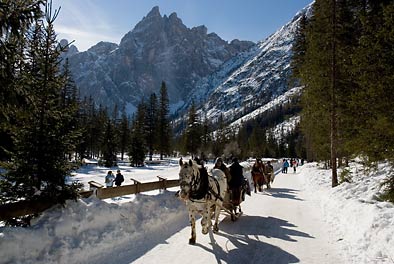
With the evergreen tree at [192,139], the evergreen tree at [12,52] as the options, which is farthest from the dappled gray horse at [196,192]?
the evergreen tree at [192,139]

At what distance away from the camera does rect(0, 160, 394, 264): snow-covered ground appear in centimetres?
715

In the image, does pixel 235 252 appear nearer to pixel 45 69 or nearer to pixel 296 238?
pixel 296 238

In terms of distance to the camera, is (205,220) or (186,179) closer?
(186,179)

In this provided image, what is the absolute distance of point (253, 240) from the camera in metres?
9.36

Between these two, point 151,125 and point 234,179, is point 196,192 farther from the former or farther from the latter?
point 151,125

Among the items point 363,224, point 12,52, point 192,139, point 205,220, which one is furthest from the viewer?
point 192,139

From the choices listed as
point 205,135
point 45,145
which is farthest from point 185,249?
point 205,135

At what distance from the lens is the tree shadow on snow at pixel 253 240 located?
7812 mm

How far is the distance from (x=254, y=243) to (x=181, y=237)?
2.15 metres

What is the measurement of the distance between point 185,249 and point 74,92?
6757 centimetres

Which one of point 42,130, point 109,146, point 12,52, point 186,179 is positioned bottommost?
point 186,179

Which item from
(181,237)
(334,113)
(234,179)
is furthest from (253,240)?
(334,113)

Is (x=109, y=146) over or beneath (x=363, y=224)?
over

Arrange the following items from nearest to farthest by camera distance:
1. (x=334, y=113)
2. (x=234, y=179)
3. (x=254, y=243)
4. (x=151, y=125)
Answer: (x=254, y=243) < (x=234, y=179) < (x=334, y=113) < (x=151, y=125)
